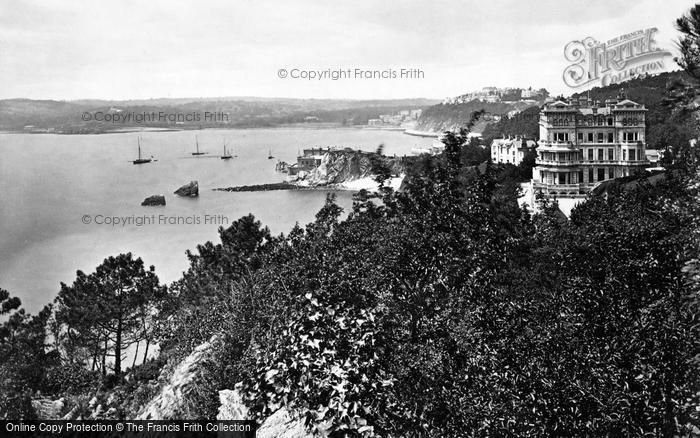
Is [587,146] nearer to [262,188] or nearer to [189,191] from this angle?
[189,191]

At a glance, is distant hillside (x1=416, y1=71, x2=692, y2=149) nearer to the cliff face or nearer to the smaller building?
the smaller building

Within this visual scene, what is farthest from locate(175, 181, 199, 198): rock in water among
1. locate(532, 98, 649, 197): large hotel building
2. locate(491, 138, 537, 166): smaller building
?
locate(532, 98, 649, 197): large hotel building

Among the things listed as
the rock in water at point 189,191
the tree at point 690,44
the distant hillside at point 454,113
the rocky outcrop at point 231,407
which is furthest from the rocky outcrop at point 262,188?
the tree at point 690,44

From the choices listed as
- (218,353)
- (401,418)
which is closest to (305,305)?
(401,418)

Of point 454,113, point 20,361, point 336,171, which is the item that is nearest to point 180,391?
point 20,361

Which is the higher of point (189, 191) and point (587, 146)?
point (587, 146)

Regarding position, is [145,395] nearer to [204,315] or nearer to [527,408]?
[204,315]
